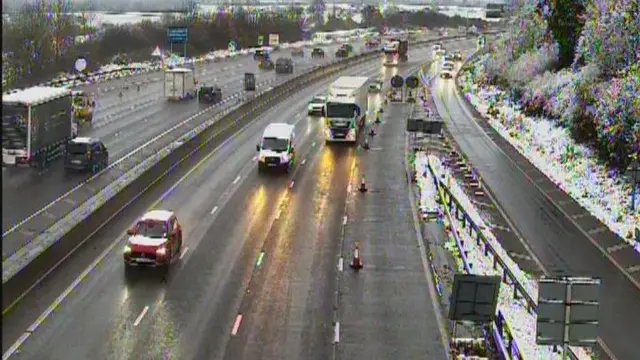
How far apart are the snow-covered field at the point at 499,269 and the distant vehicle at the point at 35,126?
1837 centimetres

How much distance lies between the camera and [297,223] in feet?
116

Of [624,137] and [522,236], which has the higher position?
[624,137]

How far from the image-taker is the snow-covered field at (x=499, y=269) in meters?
22.5

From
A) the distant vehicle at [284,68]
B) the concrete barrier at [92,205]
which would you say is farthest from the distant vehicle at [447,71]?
the concrete barrier at [92,205]

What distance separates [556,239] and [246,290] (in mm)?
14258

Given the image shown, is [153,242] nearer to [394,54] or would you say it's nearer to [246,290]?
[246,290]

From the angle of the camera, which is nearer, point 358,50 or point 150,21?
point 150,21

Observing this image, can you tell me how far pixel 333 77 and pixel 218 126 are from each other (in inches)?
1941

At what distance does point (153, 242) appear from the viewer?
92.3ft

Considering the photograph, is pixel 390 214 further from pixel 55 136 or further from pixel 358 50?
pixel 358 50

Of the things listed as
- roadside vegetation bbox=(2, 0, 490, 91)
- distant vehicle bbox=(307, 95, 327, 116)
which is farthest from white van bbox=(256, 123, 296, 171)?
distant vehicle bbox=(307, 95, 327, 116)

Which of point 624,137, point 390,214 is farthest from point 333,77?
point 390,214

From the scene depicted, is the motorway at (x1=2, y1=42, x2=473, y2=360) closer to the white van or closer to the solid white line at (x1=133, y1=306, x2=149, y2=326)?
the solid white line at (x1=133, y1=306, x2=149, y2=326)

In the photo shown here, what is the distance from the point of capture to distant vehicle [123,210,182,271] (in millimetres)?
27859
